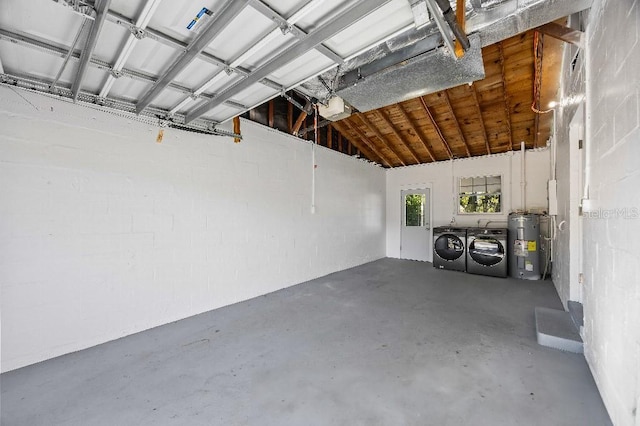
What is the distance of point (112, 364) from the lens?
2.24 meters

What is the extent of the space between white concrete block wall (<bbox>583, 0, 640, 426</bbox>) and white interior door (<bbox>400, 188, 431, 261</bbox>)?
4.94 m

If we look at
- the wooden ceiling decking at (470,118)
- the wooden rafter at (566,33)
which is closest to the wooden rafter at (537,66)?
the wooden ceiling decking at (470,118)

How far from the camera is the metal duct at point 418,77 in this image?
2.12 meters

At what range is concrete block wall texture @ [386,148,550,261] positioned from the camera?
18.5ft

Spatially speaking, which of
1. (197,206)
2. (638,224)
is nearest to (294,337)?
(197,206)

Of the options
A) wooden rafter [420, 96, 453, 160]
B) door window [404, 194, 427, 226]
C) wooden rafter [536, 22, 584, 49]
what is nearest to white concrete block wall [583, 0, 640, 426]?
wooden rafter [536, 22, 584, 49]

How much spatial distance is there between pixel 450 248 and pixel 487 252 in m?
0.75

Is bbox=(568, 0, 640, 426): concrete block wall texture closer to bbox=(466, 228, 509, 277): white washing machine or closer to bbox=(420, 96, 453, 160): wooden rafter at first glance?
bbox=(420, 96, 453, 160): wooden rafter

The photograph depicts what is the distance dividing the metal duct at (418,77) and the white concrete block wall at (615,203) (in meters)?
0.76

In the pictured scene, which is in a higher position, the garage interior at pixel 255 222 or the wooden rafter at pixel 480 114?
the wooden rafter at pixel 480 114

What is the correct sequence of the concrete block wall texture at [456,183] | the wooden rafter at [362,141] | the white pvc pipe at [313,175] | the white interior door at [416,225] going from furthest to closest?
the white interior door at [416,225], the concrete block wall texture at [456,183], the wooden rafter at [362,141], the white pvc pipe at [313,175]

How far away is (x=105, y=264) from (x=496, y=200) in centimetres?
724

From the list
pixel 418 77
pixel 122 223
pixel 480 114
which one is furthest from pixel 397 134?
pixel 122 223

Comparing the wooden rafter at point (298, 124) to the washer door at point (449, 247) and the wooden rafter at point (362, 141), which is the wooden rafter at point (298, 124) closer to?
the wooden rafter at point (362, 141)
